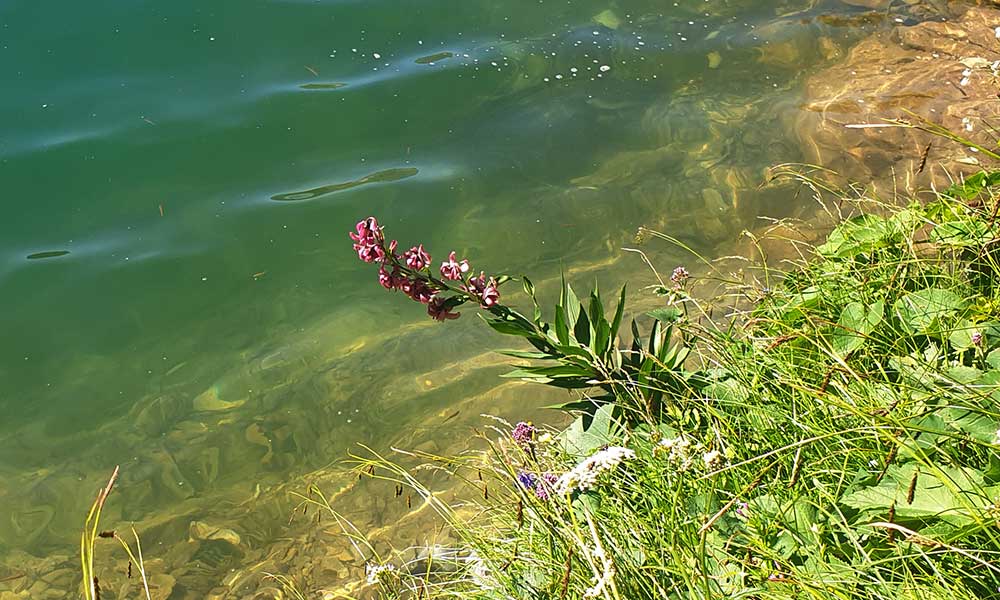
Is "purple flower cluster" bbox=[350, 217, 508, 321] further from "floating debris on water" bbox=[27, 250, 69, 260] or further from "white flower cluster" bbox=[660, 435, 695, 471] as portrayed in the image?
"floating debris on water" bbox=[27, 250, 69, 260]

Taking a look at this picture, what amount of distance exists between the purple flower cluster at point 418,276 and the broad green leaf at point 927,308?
119cm

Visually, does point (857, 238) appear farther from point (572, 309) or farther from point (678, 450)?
point (678, 450)

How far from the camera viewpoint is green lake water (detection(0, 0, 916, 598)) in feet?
14.5

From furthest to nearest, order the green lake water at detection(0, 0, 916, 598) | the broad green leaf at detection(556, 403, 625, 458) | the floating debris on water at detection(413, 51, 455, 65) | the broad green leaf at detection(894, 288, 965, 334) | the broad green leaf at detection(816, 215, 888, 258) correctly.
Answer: the floating debris on water at detection(413, 51, 455, 65) < the green lake water at detection(0, 0, 916, 598) < the broad green leaf at detection(816, 215, 888, 258) < the broad green leaf at detection(556, 403, 625, 458) < the broad green leaf at detection(894, 288, 965, 334)

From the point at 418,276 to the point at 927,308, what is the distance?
1.47 metres

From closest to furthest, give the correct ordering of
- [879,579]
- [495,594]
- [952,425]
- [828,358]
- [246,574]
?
[879,579]
[952,425]
[495,594]
[828,358]
[246,574]

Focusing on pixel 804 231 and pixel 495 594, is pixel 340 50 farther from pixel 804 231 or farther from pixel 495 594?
pixel 495 594

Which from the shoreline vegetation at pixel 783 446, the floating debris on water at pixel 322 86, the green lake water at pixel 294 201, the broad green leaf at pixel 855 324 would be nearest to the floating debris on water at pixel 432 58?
the green lake water at pixel 294 201

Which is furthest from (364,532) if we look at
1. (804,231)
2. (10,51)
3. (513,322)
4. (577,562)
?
(10,51)

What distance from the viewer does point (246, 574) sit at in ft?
12.7

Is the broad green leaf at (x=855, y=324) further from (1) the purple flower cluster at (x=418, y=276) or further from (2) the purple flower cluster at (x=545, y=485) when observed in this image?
(1) the purple flower cluster at (x=418, y=276)

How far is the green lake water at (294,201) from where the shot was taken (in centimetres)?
443

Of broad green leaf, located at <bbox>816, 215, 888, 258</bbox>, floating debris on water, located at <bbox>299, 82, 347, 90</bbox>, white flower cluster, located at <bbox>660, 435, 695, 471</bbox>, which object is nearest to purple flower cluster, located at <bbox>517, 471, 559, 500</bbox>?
white flower cluster, located at <bbox>660, 435, 695, 471</bbox>

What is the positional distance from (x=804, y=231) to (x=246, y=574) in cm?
340
